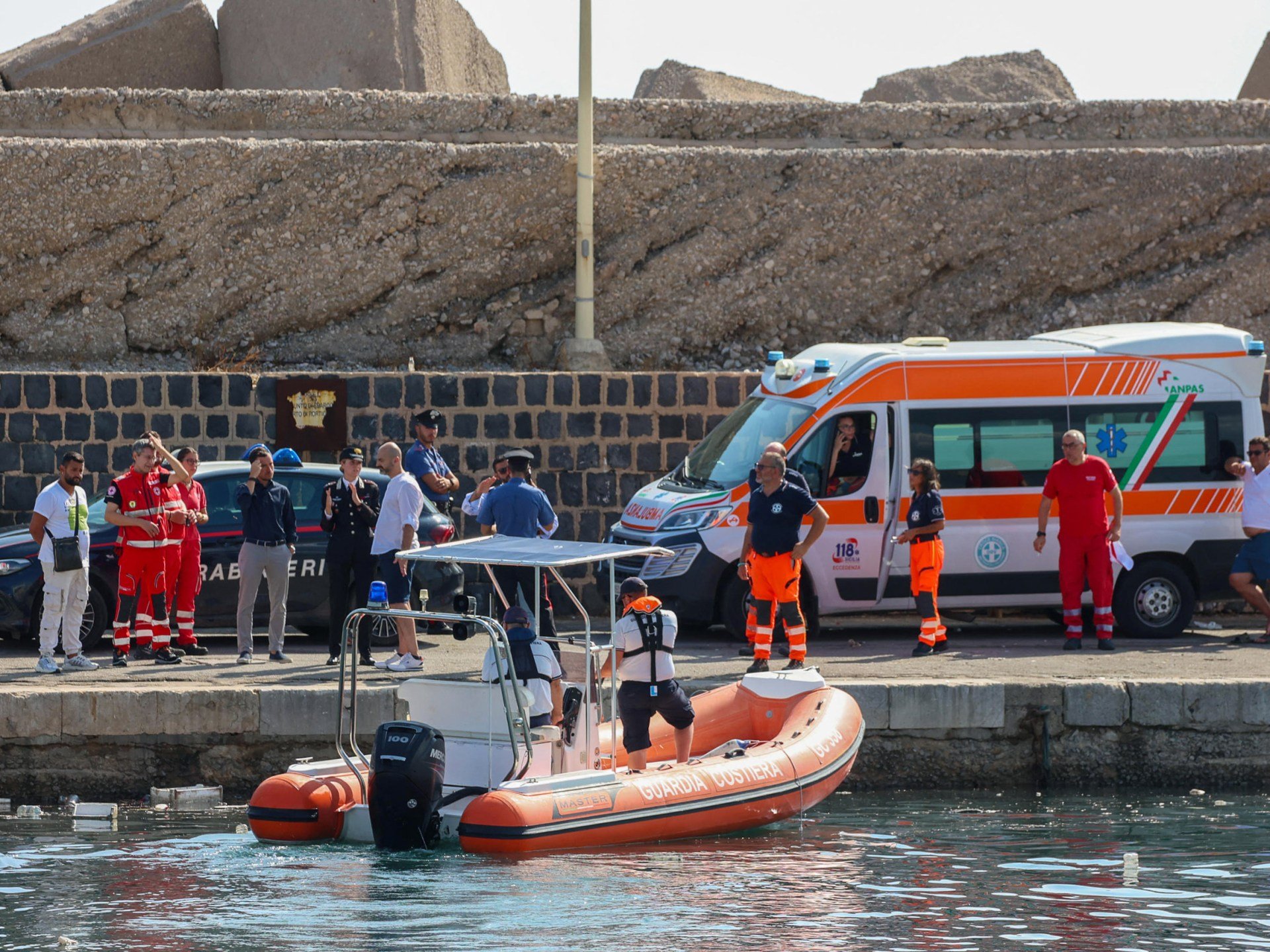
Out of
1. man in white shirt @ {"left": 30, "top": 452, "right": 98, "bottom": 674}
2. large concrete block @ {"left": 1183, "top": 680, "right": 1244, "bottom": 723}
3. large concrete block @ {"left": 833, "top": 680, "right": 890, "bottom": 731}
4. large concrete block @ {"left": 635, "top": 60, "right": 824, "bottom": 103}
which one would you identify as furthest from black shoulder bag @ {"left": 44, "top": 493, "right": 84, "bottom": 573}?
large concrete block @ {"left": 635, "top": 60, "right": 824, "bottom": 103}

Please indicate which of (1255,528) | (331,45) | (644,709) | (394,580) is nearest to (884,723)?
(644,709)

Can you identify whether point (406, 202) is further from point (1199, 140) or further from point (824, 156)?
point (1199, 140)

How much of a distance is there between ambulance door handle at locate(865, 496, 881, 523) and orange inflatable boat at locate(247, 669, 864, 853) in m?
3.74

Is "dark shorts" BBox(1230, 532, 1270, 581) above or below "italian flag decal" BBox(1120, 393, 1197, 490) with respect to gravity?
below

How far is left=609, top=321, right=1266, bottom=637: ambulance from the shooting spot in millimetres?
14500

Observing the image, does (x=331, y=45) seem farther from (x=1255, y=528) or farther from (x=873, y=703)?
(x=873, y=703)

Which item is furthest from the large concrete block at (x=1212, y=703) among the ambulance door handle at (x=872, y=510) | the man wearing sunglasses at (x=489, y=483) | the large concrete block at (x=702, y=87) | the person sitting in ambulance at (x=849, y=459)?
the large concrete block at (x=702, y=87)

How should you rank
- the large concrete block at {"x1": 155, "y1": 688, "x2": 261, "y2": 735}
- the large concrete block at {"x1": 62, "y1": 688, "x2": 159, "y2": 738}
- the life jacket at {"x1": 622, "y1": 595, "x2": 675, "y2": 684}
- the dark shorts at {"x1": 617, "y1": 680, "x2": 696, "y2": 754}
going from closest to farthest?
the life jacket at {"x1": 622, "y1": 595, "x2": 675, "y2": 684}, the dark shorts at {"x1": 617, "y1": 680, "x2": 696, "y2": 754}, the large concrete block at {"x1": 62, "y1": 688, "x2": 159, "y2": 738}, the large concrete block at {"x1": 155, "y1": 688, "x2": 261, "y2": 735}

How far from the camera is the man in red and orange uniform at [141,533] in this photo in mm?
13109

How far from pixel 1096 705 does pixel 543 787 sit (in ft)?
14.6

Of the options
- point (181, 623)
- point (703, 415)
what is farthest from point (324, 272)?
point (181, 623)

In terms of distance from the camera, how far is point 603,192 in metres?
25.4

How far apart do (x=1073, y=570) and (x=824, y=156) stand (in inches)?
514

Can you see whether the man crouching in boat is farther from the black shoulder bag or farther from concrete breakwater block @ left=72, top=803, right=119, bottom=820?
the black shoulder bag
